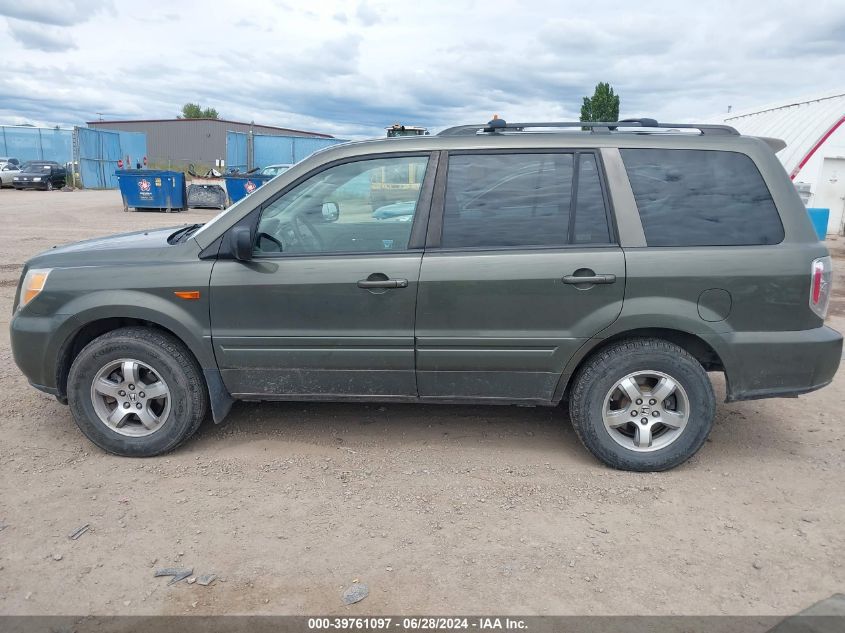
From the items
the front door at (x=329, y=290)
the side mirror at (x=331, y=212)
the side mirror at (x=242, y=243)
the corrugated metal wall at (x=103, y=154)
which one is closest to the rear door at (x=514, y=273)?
the front door at (x=329, y=290)

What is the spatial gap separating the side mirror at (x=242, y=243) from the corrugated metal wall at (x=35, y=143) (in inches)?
1717

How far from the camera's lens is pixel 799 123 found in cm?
2009

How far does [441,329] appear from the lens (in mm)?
3734

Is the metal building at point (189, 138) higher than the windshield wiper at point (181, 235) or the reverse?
higher

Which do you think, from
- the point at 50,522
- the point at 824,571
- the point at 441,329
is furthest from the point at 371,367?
the point at 824,571

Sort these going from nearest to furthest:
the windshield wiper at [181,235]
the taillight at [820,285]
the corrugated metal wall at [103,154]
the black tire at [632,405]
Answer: the taillight at [820,285] < the black tire at [632,405] < the windshield wiper at [181,235] < the corrugated metal wall at [103,154]

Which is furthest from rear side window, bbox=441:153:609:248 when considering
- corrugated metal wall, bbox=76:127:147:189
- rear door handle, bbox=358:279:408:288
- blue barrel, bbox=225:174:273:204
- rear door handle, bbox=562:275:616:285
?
corrugated metal wall, bbox=76:127:147:189

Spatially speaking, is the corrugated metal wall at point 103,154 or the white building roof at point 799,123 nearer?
the white building roof at point 799,123

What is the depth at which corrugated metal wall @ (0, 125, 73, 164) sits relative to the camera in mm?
41312

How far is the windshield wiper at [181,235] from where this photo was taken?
411 cm

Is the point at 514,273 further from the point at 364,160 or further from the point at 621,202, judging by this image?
the point at 364,160

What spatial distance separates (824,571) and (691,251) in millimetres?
1653

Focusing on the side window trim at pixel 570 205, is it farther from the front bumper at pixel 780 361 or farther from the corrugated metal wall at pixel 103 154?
the corrugated metal wall at pixel 103 154

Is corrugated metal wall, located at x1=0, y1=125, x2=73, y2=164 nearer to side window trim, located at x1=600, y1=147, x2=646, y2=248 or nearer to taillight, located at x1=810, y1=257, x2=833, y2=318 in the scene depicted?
side window trim, located at x1=600, y1=147, x2=646, y2=248
